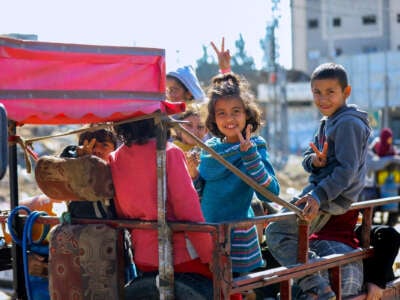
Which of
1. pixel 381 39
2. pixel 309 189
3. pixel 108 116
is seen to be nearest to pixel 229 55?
pixel 309 189

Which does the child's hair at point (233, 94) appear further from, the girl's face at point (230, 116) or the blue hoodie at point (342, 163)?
the blue hoodie at point (342, 163)

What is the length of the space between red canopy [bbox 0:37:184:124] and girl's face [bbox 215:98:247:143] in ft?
2.29

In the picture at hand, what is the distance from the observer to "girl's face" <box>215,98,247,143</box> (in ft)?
11.5

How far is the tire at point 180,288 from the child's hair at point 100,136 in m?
0.90

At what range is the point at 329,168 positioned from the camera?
367 cm

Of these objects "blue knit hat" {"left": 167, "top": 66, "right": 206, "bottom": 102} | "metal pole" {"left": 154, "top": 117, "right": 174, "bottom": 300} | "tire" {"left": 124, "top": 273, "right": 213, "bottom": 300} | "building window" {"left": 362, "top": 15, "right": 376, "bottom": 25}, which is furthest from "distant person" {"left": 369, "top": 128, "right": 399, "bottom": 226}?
"building window" {"left": 362, "top": 15, "right": 376, "bottom": 25}

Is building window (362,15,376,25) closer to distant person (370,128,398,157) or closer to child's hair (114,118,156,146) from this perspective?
distant person (370,128,398,157)

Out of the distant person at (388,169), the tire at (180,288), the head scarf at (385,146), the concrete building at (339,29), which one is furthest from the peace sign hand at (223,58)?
the concrete building at (339,29)

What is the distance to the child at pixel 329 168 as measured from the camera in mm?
3463

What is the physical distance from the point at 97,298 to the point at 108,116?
798 millimetres

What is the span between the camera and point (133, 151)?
9.82ft

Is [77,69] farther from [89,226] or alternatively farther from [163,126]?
[89,226]

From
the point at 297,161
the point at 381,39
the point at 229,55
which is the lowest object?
the point at 297,161

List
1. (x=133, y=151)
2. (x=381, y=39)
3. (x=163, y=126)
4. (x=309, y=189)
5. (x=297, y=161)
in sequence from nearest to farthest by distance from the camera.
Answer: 1. (x=163, y=126)
2. (x=133, y=151)
3. (x=309, y=189)
4. (x=297, y=161)
5. (x=381, y=39)
